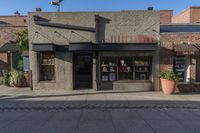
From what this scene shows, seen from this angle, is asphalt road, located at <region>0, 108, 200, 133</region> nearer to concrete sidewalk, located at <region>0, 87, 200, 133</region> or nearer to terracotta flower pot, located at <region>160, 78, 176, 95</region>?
concrete sidewalk, located at <region>0, 87, 200, 133</region>

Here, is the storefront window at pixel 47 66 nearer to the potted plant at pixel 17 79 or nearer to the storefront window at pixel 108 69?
the potted plant at pixel 17 79

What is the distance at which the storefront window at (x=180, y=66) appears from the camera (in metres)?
14.2

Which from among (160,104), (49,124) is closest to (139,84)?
(160,104)

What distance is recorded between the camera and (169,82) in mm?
12547

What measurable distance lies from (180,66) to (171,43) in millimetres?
1661

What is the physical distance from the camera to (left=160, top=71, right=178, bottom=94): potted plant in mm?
12500

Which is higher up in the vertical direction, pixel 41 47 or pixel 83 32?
pixel 83 32

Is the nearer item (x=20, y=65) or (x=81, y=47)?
(x=81, y=47)

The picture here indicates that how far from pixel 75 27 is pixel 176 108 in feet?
25.2

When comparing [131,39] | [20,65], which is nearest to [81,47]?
[131,39]

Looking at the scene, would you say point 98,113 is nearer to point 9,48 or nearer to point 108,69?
point 108,69

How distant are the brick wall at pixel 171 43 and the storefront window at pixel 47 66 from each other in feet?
22.7

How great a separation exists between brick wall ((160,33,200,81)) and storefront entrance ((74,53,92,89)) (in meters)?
4.63

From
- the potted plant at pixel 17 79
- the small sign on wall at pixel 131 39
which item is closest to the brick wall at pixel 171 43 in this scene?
the small sign on wall at pixel 131 39
